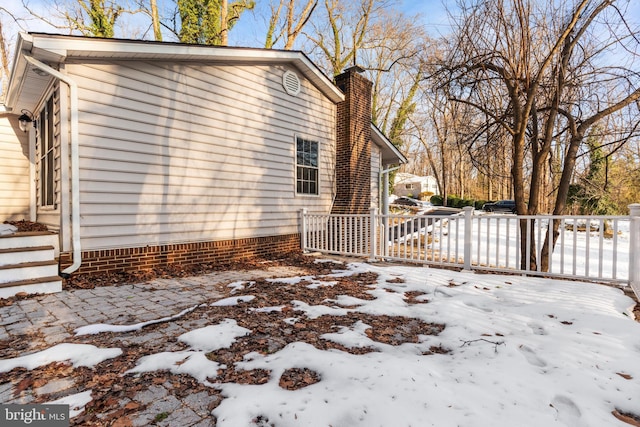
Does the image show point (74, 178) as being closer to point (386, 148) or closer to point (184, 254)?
point (184, 254)

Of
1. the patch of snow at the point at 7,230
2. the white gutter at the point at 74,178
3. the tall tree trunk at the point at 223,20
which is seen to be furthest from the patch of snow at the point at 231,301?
the tall tree trunk at the point at 223,20

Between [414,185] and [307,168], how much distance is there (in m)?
37.4

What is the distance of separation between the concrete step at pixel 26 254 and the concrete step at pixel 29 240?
14 cm

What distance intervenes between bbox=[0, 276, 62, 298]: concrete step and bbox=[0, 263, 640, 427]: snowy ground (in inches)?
70.4

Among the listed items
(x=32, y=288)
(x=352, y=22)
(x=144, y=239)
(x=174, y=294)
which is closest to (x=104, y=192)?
(x=144, y=239)

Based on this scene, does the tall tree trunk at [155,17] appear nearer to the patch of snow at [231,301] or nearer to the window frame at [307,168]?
the window frame at [307,168]

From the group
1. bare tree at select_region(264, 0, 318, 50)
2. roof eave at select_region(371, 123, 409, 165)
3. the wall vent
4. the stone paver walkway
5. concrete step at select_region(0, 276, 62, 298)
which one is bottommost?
the stone paver walkway

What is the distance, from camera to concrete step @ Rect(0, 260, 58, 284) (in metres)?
3.79

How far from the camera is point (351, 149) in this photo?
27.5ft

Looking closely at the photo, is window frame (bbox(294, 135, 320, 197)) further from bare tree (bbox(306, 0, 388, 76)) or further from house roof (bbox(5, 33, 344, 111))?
bare tree (bbox(306, 0, 388, 76))

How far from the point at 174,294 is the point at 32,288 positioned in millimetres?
1640

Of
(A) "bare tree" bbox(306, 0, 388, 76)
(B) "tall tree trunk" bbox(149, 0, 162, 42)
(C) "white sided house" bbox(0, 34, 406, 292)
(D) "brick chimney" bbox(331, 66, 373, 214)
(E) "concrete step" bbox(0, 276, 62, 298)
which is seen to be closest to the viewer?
(E) "concrete step" bbox(0, 276, 62, 298)

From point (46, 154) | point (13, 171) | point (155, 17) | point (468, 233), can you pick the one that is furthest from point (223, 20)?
point (468, 233)

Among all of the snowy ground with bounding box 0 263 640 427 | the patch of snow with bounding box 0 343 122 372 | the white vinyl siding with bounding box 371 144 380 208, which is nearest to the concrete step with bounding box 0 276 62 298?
the snowy ground with bounding box 0 263 640 427
